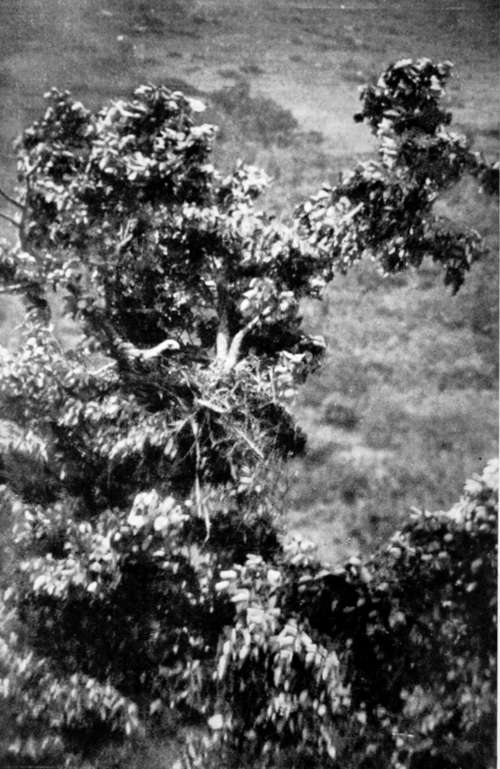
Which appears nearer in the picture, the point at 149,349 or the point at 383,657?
the point at 383,657

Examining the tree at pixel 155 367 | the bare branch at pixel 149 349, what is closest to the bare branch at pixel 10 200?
the tree at pixel 155 367

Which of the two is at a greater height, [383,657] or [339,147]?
[339,147]

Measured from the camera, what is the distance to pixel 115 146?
2188 mm

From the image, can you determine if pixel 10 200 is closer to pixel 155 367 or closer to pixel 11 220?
pixel 11 220

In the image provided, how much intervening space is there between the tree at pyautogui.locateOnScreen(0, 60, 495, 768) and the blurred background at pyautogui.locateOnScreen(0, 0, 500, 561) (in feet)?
0.25

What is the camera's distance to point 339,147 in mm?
2211

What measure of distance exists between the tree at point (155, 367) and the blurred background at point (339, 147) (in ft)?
0.25

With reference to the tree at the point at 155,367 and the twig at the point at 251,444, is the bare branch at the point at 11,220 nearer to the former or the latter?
the tree at the point at 155,367

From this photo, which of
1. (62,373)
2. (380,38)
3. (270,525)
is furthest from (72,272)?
(380,38)

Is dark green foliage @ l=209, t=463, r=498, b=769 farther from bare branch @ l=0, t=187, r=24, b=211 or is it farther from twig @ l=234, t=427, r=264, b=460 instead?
bare branch @ l=0, t=187, r=24, b=211

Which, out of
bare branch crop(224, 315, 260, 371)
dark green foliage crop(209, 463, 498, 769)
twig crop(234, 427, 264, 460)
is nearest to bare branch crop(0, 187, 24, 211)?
bare branch crop(224, 315, 260, 371)

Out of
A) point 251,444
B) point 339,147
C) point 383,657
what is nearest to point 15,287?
point 251,444

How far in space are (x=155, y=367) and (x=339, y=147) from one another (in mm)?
1028

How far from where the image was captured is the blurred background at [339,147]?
82.4 inches
